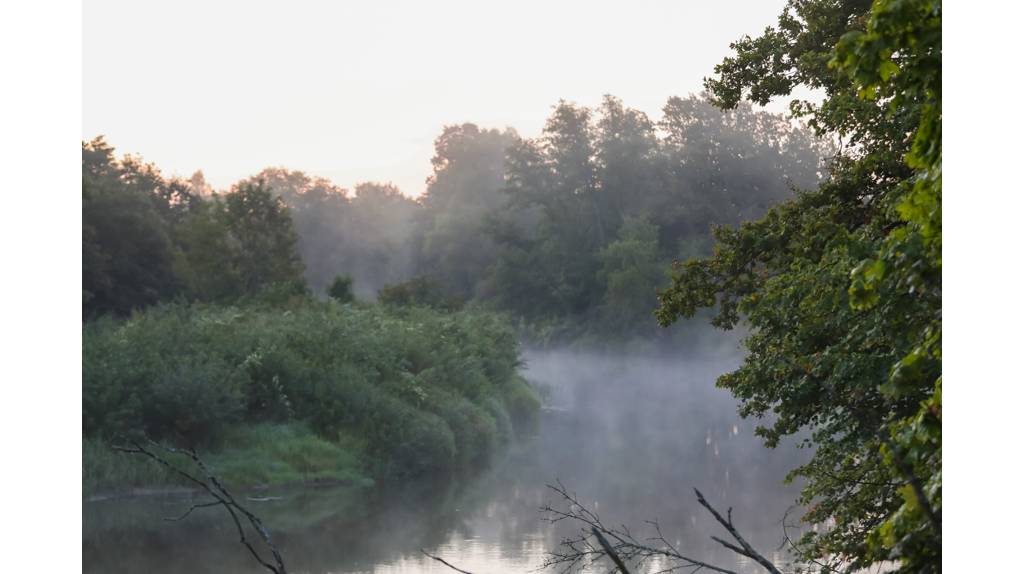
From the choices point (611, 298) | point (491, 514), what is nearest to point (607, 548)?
point (491, 514)

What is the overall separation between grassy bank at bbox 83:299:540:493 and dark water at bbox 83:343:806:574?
683mm

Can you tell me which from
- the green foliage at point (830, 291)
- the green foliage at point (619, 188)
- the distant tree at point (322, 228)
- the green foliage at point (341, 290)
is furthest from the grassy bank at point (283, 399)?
the distant tree at point (322, 228)

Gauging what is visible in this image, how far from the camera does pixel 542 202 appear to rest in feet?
214

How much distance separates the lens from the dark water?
19.0 meters

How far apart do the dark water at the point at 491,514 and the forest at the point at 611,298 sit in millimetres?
906

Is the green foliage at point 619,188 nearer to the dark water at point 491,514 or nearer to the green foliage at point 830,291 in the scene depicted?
the dark water at point 491,514

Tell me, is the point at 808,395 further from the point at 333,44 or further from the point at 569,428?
the point at 333,44

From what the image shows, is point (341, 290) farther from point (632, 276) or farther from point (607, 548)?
point (607, 548)

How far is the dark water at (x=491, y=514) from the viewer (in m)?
19.0

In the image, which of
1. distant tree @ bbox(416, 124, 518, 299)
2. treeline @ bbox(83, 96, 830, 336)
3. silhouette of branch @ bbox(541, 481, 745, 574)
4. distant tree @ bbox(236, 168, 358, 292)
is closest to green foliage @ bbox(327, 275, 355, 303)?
treeline @ bbox(83, 96, 830, 336)

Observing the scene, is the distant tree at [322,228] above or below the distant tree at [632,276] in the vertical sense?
above
